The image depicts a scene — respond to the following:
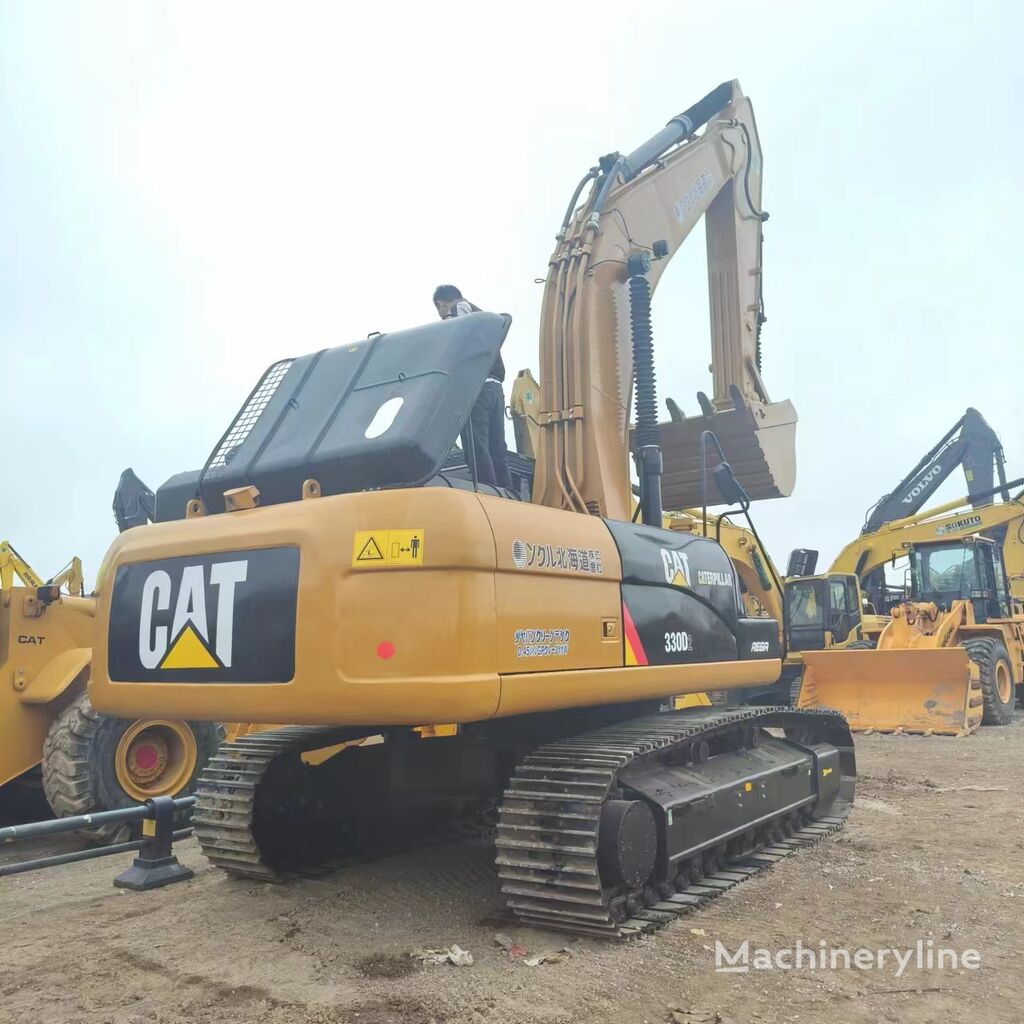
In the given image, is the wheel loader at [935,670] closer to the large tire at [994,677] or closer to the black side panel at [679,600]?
the large tire at [994,677]

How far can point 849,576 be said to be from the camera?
616 inches

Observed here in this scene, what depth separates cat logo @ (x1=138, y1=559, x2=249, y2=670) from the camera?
3.85 m

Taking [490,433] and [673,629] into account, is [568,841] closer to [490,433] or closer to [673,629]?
[673,629]

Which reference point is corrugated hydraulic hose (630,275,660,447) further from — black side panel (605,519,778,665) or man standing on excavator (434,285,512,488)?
man standing on excavator (434,285,512,488)

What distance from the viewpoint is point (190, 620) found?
398cm

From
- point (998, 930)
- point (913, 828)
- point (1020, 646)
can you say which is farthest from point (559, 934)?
point (1020, 646)

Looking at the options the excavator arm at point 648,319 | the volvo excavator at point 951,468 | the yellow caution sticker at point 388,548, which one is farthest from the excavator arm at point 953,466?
the yellow caution sticker at point 388,548

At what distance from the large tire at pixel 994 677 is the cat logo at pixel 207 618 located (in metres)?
10.5

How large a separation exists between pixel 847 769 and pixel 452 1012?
4.17 meters

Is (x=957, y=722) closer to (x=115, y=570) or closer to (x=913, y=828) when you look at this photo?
(x=913, y=828)

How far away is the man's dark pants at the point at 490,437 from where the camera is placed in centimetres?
459

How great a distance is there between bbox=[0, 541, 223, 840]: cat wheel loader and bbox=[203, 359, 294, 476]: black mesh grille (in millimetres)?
2467

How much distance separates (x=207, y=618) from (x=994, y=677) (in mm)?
10900

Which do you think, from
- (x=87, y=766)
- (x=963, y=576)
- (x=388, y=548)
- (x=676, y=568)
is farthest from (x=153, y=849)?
(x=963, y=576)
